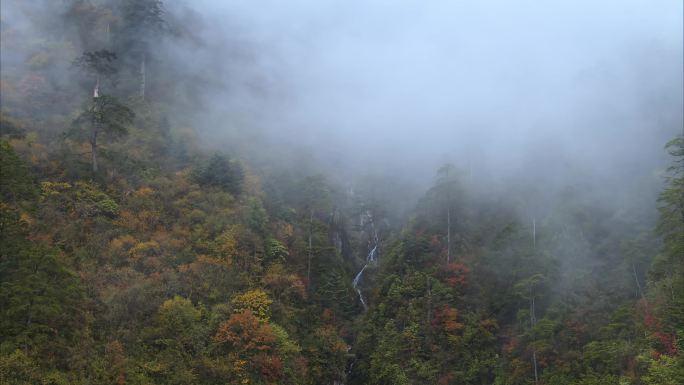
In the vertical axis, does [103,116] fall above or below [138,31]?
below

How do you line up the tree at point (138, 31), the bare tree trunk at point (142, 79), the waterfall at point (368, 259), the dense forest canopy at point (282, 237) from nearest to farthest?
the dense forest canopy at point (282, 237) < the waterfall at point (368, 259) < the bare tree trunk at point (142, 79) < the tree at point (138, 31)

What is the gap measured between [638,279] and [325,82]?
8289cm

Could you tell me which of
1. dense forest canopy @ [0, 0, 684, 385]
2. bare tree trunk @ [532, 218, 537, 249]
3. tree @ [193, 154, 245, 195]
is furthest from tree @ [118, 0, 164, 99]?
bare tree trunk @ [532, 218, 537, 249]

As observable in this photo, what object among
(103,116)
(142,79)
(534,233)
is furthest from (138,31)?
(534,233)

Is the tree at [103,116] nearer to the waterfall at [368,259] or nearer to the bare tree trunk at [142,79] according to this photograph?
the bare tree trunk at [142,79]

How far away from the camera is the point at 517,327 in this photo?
44062 millimetres

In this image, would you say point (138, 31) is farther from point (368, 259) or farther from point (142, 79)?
point (368, 259)

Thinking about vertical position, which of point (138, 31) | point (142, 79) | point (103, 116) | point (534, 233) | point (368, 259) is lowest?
point (368, 259)

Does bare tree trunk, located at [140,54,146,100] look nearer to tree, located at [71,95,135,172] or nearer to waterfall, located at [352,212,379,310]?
tree, located at [71,95,135,172]

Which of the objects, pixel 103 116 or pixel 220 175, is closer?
pixel 103 116

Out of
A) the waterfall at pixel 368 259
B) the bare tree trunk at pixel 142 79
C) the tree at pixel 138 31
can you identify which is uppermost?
the tree at pixel 138 31

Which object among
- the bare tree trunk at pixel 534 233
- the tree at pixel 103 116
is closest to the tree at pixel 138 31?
the tree at pixel 103 116

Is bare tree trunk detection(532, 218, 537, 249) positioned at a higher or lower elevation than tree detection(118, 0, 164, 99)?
lower

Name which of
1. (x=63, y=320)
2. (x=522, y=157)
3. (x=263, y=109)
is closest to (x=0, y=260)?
(x=63, y=320)
